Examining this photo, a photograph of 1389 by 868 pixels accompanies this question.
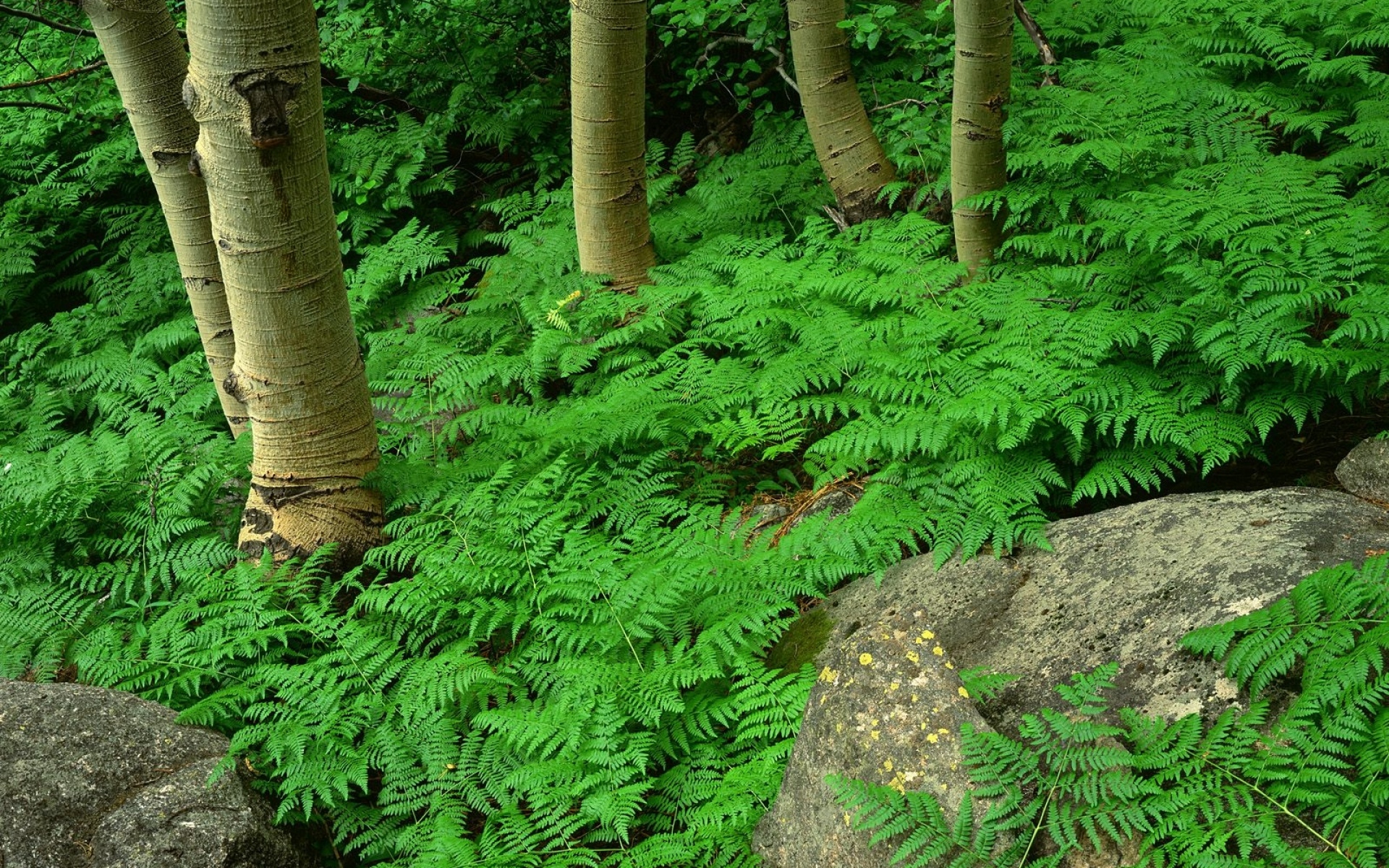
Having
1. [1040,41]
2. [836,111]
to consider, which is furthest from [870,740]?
[1040,41]

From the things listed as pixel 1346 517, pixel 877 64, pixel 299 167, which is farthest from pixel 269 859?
pixel 877 64

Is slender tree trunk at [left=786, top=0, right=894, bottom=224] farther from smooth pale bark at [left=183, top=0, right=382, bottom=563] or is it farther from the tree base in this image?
the tree base

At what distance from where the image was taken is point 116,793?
313cm

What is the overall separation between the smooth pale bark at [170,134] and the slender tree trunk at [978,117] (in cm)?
339

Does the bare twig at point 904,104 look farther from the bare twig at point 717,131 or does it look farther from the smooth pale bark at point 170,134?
the smooth pale bark at point 170,134

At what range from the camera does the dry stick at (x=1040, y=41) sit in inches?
220

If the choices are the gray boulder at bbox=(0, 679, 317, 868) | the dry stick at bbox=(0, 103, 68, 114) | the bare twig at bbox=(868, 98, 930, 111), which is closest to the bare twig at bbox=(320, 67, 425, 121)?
the dry stick at bbox=(0, 103, 68, 114)

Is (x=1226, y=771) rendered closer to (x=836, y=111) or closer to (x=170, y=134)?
(x=836, y=111)

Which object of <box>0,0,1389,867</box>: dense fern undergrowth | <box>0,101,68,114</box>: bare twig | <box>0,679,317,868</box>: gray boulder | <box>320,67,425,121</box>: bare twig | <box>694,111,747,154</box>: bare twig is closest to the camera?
<box>0,679,317,868</box>: gray boulder

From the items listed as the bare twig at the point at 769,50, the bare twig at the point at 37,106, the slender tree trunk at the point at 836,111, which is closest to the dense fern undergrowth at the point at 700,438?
the slender tree trunk at the point at 836,111

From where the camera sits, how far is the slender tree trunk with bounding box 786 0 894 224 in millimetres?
5277

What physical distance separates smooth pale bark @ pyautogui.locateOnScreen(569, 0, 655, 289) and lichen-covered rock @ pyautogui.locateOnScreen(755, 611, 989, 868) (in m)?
3.20

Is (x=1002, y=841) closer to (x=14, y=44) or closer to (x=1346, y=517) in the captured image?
(x=1346, y=517)

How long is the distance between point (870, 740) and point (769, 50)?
526 cm
